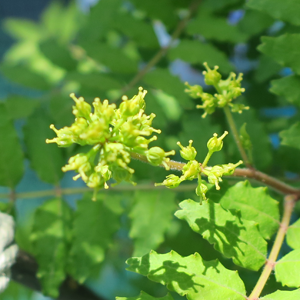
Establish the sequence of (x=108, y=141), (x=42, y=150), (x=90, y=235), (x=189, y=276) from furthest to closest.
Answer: (x=42, y=150), (x=90, y=235), (x=189, y=276), (x=108, y=141)

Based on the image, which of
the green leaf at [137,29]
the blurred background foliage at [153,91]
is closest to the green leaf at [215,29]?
the blurred background foliage at [153,91]

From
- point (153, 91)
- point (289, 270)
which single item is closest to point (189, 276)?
point (289, 270)

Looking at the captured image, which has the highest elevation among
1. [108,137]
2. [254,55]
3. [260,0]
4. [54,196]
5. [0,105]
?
[260,0]

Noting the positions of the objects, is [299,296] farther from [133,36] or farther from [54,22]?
[54,22]

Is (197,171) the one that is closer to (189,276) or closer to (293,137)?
(189,276)

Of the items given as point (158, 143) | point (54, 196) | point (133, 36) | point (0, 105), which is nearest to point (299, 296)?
point (158, 143)

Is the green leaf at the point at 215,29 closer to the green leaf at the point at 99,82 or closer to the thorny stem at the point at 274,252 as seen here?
the green leaf at the point at 99,82
